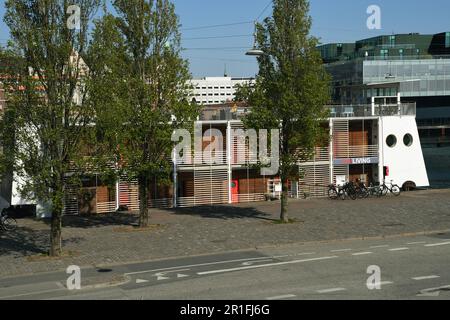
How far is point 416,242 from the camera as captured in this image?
22172 mm

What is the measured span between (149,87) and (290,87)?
20.0 feet

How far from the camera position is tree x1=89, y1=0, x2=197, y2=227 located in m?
26.0

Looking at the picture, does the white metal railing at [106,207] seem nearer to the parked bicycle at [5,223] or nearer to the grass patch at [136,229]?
the parked bicycle at [5,223]

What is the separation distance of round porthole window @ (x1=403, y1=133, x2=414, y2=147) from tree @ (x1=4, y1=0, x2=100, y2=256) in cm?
2746

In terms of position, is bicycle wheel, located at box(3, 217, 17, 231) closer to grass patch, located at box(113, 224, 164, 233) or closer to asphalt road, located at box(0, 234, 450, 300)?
grass patch, located at box(113, 224, 164, 233)

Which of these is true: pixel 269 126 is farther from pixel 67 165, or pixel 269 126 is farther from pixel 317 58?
pixel 67 165

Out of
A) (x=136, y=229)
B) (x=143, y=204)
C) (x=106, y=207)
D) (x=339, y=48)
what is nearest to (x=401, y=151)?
(x=106, y=207)

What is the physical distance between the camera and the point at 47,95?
789 inches

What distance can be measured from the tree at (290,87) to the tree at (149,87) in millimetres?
3212

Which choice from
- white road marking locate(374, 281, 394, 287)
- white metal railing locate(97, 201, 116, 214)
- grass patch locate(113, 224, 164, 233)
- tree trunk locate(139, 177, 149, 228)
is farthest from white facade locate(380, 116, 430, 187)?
white road marking locate(374, 281, 394, 287)

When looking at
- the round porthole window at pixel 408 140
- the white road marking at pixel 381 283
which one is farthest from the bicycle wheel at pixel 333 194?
the white road marking at pixel 381 283

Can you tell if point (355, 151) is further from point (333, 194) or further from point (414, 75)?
point (414, 75)

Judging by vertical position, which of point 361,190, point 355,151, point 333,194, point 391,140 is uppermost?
point 391,140

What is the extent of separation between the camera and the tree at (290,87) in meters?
26.5
